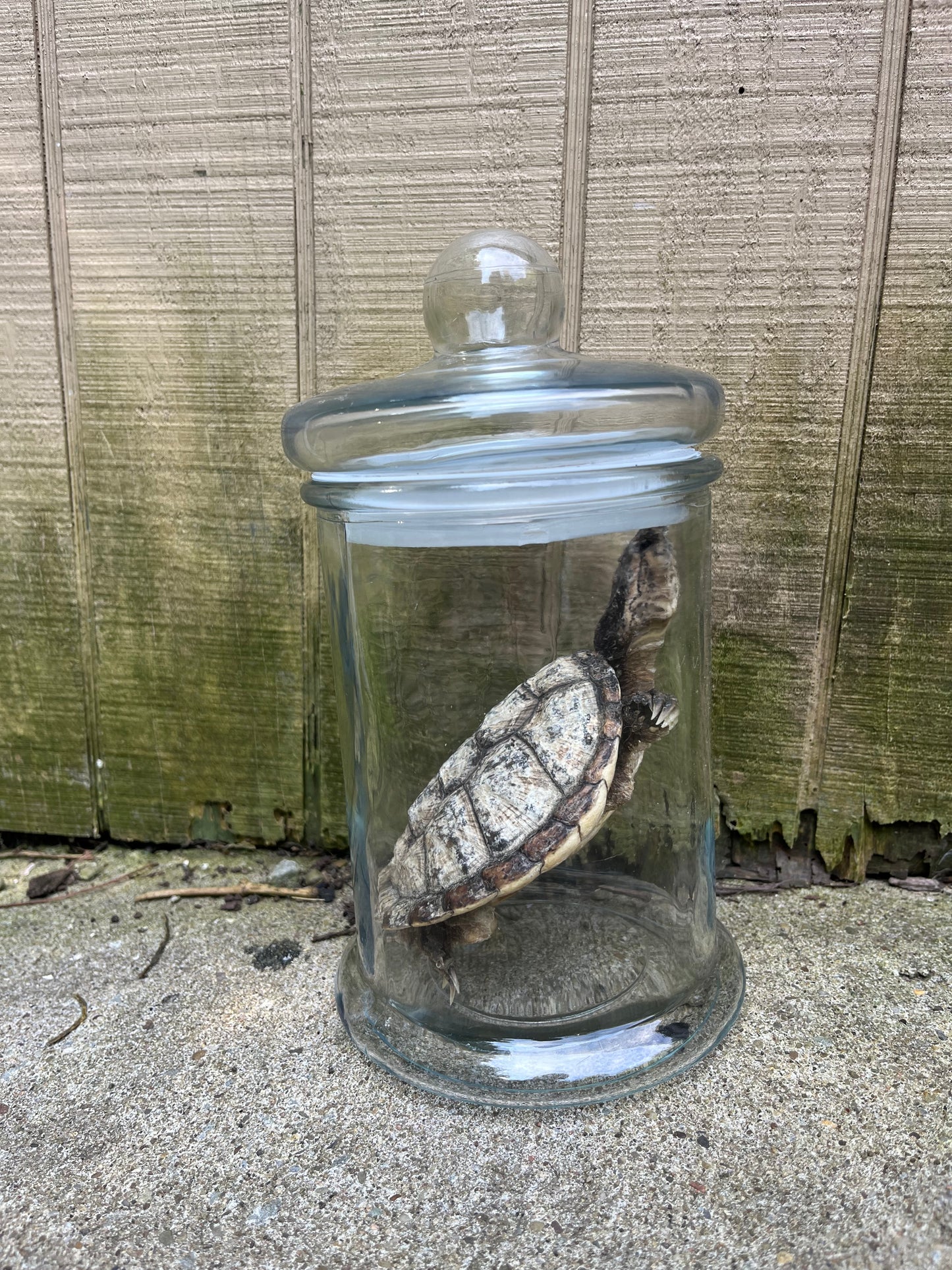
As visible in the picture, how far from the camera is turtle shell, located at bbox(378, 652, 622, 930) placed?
32.5 inches

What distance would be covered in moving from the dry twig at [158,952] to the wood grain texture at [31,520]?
0.32 metres

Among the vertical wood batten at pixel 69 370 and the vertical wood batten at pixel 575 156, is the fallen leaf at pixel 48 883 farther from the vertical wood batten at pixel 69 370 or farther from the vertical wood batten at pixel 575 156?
the vertical wood batten at pixel 575 156

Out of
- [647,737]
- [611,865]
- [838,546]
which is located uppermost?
[838,546]

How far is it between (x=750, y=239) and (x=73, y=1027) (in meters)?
1.30

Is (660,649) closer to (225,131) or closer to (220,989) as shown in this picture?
(220,989)

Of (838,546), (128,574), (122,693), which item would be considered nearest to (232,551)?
(128,574)

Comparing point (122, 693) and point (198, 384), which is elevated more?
point (198, 384)

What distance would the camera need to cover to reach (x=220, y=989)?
1070mm

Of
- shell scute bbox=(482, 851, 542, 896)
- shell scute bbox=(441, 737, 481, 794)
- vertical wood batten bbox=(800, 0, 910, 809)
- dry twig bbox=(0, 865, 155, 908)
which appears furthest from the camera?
dry twig bbox=(0, 865, 155, 908)

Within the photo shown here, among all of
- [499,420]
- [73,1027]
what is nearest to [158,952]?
[73,1027]

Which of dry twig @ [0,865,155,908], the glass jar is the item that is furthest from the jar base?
dry twig @ [0,865,155,908]

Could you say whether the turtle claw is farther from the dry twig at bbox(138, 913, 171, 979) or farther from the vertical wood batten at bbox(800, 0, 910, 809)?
the vertical wood batten at bbox(800, 0, 910, 809)

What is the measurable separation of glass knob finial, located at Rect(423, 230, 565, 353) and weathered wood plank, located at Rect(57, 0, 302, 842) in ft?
1.17

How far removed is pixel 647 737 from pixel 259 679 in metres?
0.68
